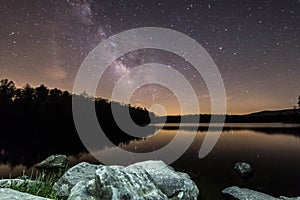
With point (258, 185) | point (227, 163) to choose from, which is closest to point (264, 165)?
point (227, 163)

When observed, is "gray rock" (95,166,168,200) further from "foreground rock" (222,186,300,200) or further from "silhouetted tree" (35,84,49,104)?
"silhouetted tree" (35,84,49,104)

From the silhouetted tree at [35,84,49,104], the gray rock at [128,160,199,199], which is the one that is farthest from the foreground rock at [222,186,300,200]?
the silhouetted tree at [35,84,49,104]

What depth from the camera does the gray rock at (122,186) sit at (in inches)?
212

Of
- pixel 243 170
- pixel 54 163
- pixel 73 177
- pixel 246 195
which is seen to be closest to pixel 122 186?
pixel 73 177

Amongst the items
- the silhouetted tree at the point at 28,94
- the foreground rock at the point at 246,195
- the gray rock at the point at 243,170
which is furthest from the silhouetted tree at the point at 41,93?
the foreground rock at the point at 246,195

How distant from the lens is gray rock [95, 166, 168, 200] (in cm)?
539

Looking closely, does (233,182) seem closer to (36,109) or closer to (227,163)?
(227,163)

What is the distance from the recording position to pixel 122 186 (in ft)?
18.1

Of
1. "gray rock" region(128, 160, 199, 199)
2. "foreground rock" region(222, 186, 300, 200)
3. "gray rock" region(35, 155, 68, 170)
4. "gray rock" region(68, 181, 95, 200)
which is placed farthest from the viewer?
"gray rock" region(35, 155, 68, 170)

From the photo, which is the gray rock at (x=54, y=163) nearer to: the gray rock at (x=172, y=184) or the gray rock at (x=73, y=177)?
the gray rock at (x=73, y=177)

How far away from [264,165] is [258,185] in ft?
33.8

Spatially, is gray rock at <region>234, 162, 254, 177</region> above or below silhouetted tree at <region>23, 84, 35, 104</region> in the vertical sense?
below

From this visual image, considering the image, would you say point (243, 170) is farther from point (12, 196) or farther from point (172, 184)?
point (12, 196)

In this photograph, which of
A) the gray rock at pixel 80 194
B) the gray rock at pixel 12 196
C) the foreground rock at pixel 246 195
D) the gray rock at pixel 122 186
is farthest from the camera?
the foreground rock at pixel 246 195
